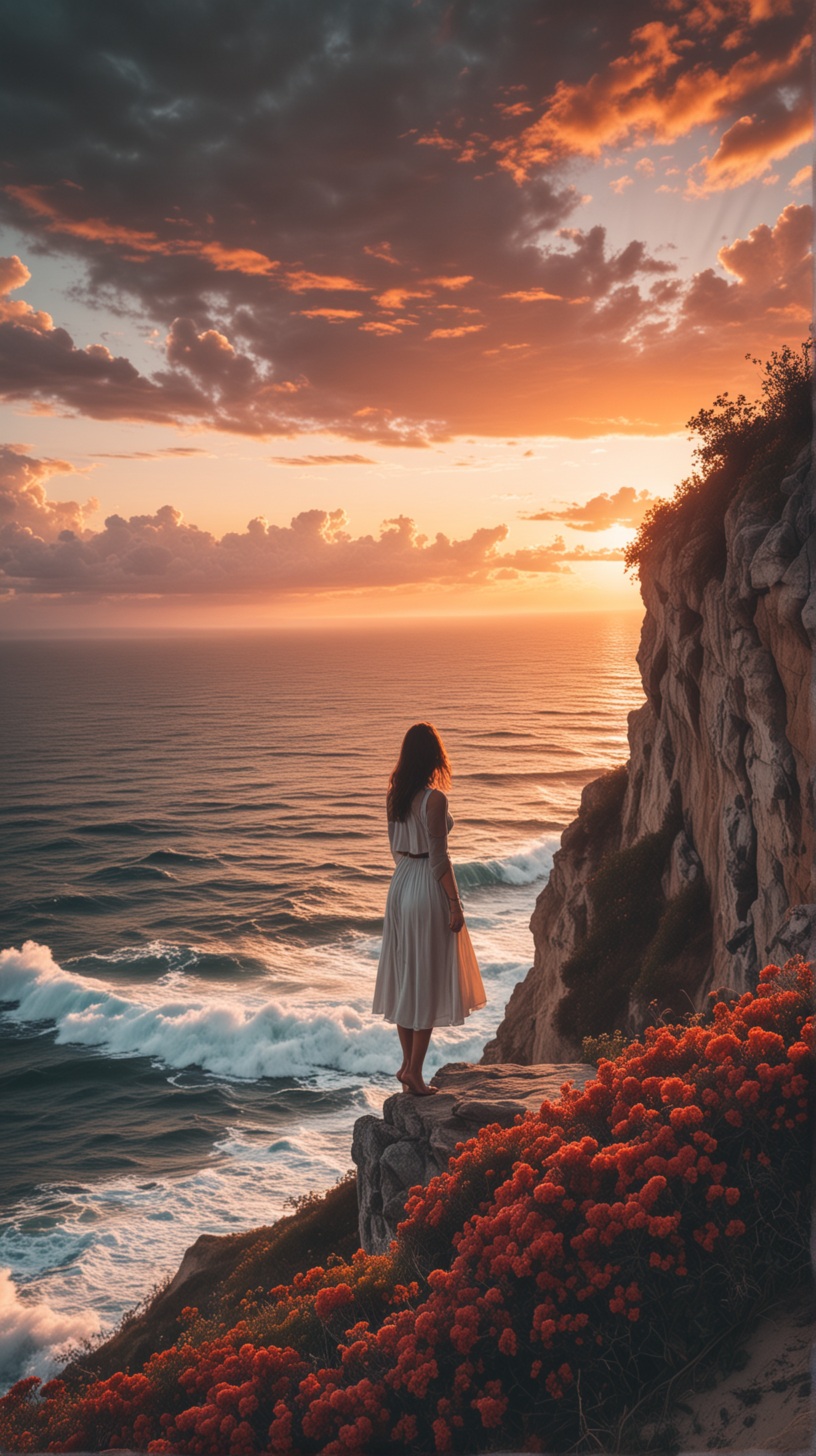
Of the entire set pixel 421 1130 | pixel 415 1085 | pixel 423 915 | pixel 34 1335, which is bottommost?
pixel 34 1335

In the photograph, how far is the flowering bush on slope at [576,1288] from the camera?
445 centimetres

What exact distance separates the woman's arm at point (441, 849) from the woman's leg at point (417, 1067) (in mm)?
1142

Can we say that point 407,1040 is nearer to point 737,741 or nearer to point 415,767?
point 415,767

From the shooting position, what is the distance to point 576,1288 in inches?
182

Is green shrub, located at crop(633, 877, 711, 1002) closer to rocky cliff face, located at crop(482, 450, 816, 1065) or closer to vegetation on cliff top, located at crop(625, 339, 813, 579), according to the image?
rocky cliff face, located at crop(482, 450, 816, 1065)

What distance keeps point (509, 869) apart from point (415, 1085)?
148 ft

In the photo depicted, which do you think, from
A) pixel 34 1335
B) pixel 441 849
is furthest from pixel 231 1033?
pixel 441 849

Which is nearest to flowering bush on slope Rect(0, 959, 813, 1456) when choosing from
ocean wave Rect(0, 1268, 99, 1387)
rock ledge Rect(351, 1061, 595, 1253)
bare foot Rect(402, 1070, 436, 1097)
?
rock ledge Rect(351, 1061, 595, 1253)

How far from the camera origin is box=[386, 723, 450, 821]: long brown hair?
7379mm

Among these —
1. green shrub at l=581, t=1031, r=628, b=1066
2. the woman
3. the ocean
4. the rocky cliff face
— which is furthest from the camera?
the ocean

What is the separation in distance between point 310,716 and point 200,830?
62.0 m

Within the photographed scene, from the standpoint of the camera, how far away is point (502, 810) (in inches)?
2640

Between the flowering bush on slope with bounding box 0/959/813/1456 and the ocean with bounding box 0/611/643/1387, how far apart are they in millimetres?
16267

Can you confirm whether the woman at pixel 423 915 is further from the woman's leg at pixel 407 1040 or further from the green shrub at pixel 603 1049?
the green shrub at pixel 603 1049
